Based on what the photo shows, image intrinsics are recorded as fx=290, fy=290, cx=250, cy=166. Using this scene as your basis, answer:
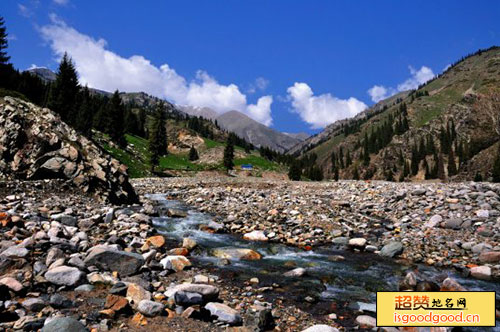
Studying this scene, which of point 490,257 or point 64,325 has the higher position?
point 490,257

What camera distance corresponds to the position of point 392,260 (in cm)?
1284

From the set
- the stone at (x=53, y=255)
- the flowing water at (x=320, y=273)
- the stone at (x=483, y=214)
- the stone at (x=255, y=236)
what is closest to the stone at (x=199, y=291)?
the flowing water at (x=320, y=273)

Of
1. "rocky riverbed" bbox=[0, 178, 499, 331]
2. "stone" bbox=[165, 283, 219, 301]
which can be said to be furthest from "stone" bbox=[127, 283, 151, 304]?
"stone" bbox=[165, 283, 219, 301]

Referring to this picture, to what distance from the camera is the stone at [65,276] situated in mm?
7461

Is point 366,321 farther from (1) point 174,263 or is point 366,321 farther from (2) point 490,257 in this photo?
(2) point 490,257

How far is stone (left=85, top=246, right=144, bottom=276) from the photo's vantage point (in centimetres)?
877

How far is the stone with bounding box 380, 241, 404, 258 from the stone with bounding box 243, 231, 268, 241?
18.8 feet

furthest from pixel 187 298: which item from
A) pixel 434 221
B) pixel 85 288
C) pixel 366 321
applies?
pixel 434 221

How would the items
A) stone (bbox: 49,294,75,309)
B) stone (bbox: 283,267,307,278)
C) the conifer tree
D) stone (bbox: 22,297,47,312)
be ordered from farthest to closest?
the conifer tree
stone (bbox: 283,267,307,278)
stone (bbox: 49,294,75,309)
stone (bbox: 22,297,47,312)

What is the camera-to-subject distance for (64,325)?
17.9 ft

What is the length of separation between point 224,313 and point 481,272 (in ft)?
34.7

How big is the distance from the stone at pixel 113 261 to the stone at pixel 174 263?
93 cm

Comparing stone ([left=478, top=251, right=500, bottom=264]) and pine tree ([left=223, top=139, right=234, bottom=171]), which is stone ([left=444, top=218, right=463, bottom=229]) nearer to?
stone ([left=478, top=251, right=500, bottom=264])

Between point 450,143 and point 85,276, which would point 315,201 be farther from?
point 450,143
